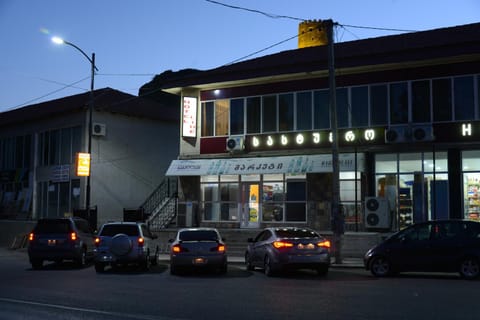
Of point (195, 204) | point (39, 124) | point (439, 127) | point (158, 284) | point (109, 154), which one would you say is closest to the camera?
point (158, 284)

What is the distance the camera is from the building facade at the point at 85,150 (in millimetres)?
34125

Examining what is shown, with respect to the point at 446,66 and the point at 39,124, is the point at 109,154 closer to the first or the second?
the point at 39,124

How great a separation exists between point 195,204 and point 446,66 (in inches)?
519

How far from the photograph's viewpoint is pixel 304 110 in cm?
2716

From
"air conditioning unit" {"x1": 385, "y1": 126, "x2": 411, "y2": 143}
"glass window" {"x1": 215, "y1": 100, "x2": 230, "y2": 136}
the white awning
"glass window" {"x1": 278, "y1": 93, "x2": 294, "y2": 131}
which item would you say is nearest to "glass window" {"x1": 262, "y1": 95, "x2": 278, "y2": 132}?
"glass window" {"x1": 278, "y1": 93, "x2": 294, "y2": 131}

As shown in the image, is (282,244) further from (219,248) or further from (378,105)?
(378,105)

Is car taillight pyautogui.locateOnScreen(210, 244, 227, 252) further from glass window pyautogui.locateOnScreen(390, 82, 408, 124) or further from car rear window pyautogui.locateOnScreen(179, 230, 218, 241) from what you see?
glass window pyautogui.locateOnScreen(390, 82, 408, 124)

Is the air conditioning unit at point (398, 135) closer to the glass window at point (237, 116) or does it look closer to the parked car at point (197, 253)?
the glass window at point (237, 116)

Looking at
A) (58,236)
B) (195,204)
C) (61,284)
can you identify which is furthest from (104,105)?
(61,284)

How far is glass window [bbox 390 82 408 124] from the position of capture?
81.8 ft

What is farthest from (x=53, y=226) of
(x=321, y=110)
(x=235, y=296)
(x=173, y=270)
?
(x=321, y=110)

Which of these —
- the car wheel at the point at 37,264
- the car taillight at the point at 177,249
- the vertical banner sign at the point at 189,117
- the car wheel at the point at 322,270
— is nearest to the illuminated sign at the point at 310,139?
the vertical banner sign at the point at 189,117

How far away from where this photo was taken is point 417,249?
51.2 feet

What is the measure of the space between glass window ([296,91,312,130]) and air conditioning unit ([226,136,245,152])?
9.29 ft
